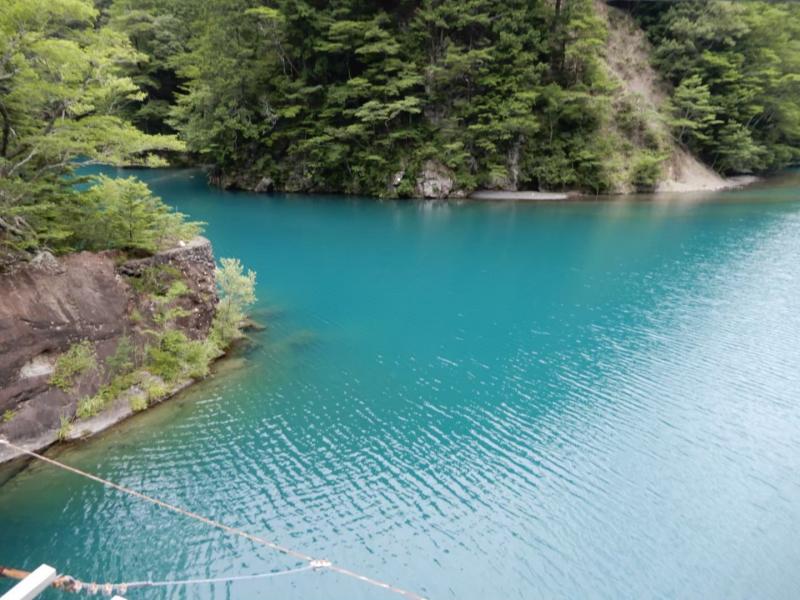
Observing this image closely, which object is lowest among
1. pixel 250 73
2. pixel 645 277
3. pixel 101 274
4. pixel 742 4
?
pixel 645 277

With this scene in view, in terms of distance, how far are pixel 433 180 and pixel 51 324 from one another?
1037 inches

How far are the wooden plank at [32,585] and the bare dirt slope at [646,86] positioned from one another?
1504 inches

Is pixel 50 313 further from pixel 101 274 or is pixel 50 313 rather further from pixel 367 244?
pixel 367 244

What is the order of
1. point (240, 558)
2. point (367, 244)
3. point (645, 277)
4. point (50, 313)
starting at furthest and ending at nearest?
1. point (367, 244)
2. point (645, 277)
3. point (50, 313)
4. point (240, 558)

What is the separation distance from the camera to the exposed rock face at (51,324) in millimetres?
8078

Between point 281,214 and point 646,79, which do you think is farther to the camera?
point 646,79

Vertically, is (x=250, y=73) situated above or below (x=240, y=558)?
above

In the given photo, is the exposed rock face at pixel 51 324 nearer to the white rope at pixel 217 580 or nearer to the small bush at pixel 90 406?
the small bush at pixel 90 406

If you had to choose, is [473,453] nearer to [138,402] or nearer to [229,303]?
[138,402]

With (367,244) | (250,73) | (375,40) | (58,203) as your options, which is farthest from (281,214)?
(58,203)

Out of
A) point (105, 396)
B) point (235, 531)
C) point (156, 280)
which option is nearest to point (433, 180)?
point (156, 280)

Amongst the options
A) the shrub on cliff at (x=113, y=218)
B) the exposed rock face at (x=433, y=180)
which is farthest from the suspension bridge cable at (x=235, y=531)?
the exposed rock face at (x=433, y=180)

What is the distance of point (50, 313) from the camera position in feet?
28.6

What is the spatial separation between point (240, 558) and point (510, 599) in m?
3.44
